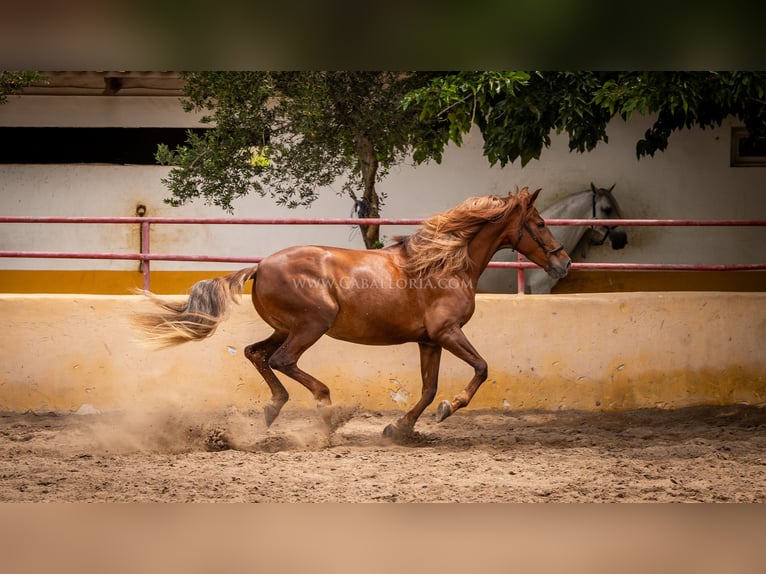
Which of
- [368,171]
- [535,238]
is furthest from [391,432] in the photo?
[368,171]

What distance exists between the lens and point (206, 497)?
166 inches

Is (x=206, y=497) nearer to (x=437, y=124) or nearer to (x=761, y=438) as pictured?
(x=761, y=438)

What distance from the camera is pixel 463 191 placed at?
31.8 feet

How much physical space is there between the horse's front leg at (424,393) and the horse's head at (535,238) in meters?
0.86

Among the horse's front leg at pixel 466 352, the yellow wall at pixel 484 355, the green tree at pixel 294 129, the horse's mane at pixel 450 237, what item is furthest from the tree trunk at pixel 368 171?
the horse's front leg at pixel 466 352

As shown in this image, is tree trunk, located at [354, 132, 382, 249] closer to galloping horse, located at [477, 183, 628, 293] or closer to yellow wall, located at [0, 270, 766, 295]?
galloping horse, located at [477, 183, 628, 293]

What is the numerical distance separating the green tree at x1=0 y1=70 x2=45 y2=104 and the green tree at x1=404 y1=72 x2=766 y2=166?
4055 mm

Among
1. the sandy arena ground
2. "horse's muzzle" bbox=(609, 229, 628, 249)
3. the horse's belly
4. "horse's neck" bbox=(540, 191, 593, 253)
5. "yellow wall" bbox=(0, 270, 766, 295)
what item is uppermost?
"horse's neck" bbox=(540, 191, 593, 253)

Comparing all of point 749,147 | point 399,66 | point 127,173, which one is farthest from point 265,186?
point 399,66

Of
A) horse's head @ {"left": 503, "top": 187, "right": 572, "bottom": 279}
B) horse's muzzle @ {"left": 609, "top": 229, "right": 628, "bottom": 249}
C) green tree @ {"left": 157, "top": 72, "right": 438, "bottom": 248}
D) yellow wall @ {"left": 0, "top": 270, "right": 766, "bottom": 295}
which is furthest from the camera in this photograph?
yellow wall @ {"left": 0, "top": 270, "right": 766, "bottom": 295}

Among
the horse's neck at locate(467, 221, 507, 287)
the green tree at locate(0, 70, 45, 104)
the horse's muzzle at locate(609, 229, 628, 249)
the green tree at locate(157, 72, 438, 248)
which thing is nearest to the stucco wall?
the horse's muzzle at locate(609, 229, 628, 249)

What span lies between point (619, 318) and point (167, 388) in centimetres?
335

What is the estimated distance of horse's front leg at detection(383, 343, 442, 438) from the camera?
5605 millimetres

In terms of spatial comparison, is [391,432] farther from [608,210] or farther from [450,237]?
[608,210]
